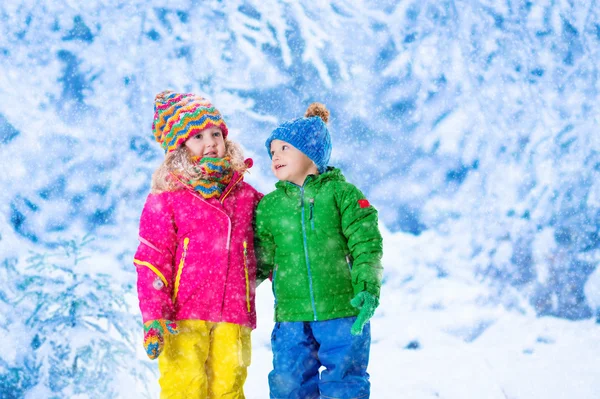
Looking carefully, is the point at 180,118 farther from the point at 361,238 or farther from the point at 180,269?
the point at 361,238

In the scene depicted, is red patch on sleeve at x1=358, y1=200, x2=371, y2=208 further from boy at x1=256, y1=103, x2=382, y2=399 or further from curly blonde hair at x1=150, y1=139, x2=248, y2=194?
curly blonde hair at x1=150, y1=139, x2=248, y2=194

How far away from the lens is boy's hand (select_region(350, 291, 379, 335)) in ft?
8.38

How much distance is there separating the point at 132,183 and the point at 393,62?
2446mm

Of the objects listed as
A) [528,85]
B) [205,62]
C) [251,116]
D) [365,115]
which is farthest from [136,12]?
[528,85]

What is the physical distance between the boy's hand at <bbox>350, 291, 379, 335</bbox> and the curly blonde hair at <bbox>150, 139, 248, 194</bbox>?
82cm

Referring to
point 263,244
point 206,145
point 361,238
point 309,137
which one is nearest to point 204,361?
point 263,244

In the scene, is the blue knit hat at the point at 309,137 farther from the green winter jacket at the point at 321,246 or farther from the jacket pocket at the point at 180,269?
the jacket pocket at the point at 180,269

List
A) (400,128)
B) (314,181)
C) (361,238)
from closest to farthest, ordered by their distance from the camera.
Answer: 1. (361,238)
2. (314,181)
3. (400,128)

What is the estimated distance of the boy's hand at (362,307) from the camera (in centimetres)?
255

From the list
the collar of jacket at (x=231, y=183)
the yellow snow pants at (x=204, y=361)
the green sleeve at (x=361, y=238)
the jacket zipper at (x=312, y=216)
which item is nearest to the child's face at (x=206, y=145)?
the collar of jacket at (x=231, y=183)

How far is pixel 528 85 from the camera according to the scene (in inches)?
226

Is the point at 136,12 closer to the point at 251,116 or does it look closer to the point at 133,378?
the point at 251,116

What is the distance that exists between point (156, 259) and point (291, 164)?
0.70m

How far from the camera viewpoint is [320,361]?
2.74m
